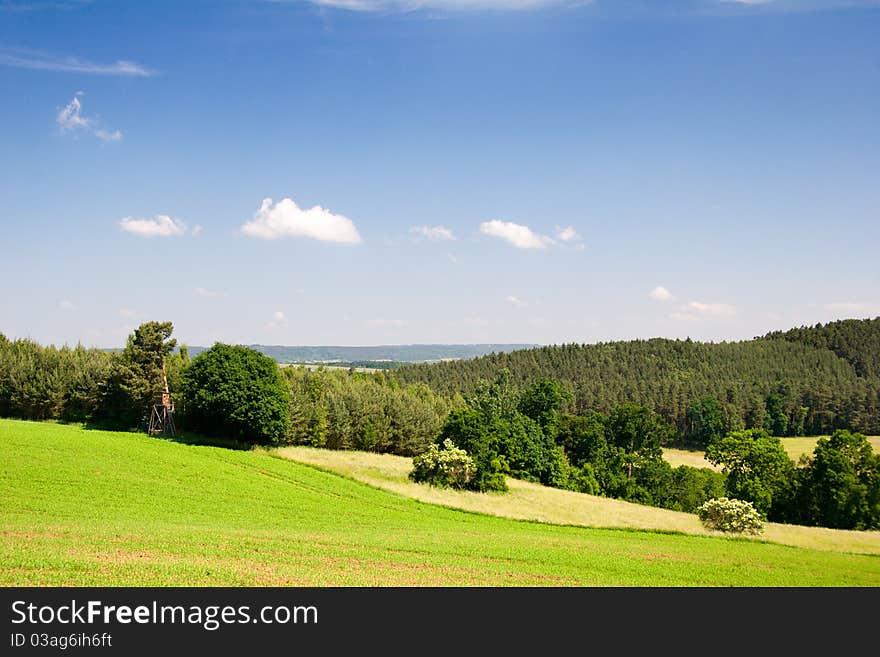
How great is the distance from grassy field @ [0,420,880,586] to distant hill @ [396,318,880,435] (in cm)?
10473

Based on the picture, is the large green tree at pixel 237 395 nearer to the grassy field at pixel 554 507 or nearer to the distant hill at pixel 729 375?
the grassy field at pixel 554 507

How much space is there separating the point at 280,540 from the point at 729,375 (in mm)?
168544

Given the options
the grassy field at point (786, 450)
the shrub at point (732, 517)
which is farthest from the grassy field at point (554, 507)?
the grassy field at point (786, 450)

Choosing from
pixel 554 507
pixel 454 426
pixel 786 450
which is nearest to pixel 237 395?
pixel 454 426

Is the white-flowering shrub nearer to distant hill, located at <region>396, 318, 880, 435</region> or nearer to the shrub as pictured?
the shrub

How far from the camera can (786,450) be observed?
12012 centimetres

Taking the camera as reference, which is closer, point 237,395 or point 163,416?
point 237,395

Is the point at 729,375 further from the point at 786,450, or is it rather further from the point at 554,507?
the point at 554,507

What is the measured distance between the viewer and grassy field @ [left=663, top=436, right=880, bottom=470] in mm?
116312

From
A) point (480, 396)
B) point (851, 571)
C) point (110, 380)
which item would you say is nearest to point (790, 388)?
point (480, 396)

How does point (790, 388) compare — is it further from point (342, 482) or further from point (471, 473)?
point (342, 482)

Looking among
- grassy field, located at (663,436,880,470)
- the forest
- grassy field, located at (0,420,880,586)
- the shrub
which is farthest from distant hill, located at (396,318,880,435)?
grassy field, located at (0,420,880,586)

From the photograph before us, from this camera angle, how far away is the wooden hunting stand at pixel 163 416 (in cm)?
6900
